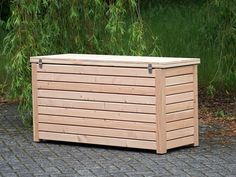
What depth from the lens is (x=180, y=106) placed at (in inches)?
340

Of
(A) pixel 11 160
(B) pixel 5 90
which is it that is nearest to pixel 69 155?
(A) pixel 11 160

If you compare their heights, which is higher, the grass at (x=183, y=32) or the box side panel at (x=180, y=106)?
the grass at (x=183, y=32)

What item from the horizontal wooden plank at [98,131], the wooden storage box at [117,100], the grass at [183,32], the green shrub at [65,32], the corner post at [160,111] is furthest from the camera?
the grass at [183,32]

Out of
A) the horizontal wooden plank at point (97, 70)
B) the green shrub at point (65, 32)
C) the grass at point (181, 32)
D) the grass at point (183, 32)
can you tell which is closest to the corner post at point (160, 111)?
the horizontal wooden plank at point (97, 70)

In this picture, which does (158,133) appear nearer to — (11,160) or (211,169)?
(211,169)

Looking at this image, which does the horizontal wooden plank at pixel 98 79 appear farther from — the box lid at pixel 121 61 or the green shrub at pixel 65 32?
the green shrub at pixel 65 32

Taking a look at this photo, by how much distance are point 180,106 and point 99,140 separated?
96 cm

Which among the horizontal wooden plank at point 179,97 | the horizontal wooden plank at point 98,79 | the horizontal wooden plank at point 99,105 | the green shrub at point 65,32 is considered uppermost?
the green shrub at point 65,32

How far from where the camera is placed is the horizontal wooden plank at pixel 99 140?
8.52 meters

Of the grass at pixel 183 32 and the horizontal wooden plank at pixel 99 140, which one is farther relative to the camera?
the grass at pixel 183 32

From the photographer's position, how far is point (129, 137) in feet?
28.2

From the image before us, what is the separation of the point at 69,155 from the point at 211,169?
1.61m

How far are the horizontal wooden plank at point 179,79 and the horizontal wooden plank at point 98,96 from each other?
0.24 meters

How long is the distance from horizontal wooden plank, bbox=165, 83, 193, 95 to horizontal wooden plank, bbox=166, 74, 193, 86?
4 cm
